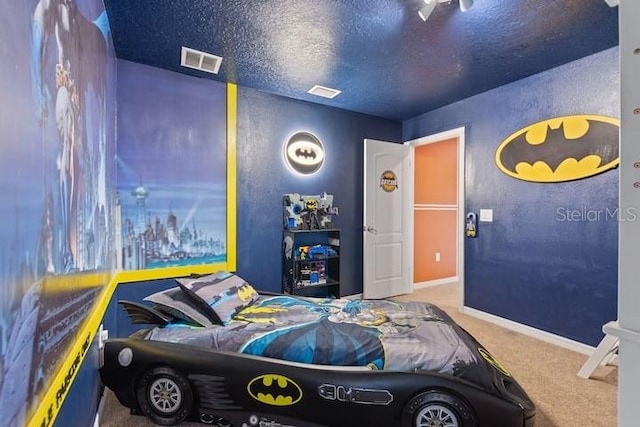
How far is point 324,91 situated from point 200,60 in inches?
50.3

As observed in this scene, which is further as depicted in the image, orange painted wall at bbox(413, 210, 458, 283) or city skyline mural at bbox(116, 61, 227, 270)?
orange painted wall at bbox(413, 210, 458, 283)

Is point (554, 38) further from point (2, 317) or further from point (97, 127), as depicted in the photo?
point (2, 317)

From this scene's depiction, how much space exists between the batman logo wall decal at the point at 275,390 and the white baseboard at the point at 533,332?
8.55 ft

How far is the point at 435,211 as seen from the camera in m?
5.20

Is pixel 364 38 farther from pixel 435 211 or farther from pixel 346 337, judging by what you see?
pixel 435 211

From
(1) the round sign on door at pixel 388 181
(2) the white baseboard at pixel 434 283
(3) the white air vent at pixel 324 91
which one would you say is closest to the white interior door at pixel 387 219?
(1) the round sign on door at pixel 388 181

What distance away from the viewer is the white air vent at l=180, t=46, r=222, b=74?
263 centimetres

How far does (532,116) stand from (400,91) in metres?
1.31

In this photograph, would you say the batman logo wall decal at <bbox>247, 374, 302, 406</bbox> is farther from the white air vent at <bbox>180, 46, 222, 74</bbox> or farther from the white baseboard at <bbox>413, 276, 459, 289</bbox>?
the white baseboard at <bbox>413, 276, 459, 289</bbox>

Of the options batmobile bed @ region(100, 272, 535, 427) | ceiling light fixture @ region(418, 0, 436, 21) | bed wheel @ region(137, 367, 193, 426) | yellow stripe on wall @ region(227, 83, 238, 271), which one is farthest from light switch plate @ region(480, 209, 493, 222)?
bed wheel @ region(137, 367, 193, 426)

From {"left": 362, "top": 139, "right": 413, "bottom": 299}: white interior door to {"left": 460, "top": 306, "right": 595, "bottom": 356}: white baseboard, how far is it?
983 mm

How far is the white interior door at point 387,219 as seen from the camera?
13.3 feet

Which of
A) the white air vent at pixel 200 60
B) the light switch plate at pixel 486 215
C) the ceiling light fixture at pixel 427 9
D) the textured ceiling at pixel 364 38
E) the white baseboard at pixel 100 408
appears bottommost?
the white baseboard at pixel 100 408

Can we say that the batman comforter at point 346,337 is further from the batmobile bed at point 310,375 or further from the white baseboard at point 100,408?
the white baseboard at point 100,408
